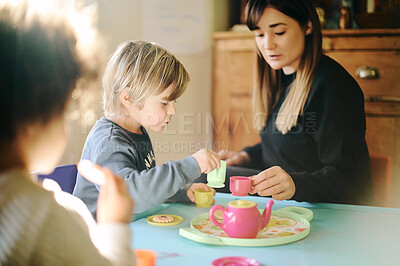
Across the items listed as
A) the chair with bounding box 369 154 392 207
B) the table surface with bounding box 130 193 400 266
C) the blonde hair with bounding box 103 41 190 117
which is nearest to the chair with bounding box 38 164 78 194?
the blonde hair with bounding box 103 41 190 117

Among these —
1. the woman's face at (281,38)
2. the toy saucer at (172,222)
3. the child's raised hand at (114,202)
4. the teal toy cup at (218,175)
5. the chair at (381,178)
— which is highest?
the woman's face at (281,38)

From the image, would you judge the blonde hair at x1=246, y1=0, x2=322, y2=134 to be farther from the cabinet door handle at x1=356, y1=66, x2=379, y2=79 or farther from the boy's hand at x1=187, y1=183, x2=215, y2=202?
the boy's hand at x1=187, y1=183, x2=215, y2=202

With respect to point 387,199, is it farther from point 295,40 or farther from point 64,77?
point 64,77

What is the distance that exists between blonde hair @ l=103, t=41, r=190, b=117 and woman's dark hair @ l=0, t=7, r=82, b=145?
1.79ft

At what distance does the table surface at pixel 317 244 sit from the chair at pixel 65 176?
43cm

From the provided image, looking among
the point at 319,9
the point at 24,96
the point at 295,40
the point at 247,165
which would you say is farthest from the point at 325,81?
the point at 24,96

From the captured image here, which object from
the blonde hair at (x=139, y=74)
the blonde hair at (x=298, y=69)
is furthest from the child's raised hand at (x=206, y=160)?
the blonde hair at (x=298, y=69)

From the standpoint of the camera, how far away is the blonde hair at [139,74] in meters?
Answer: 1.18

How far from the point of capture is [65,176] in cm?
135

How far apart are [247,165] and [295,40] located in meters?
0.54

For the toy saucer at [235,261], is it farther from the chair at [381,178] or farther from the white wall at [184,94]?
the chair at [381,178]

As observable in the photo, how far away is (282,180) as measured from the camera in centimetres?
120

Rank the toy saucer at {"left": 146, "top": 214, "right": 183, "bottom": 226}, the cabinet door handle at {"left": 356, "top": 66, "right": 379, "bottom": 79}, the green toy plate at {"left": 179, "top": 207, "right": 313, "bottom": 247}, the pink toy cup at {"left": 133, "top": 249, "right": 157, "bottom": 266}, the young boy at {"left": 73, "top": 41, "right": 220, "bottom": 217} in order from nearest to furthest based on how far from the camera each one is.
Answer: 1. the pink toy cup at {"left": 133, "top": 249, "right": 157, "bottom": 266}
2. the green toy plate at {"left": 179, "top": 207, "right": 313, "bottom": 247}
3. the toy saucer at {"left": 146, "top": 214, "right": 183, "bottom": 226}
4. the young boy at {"left": 73, "top": 41, "right": 220, "bottom": 217}
5. the cabinet door handle at {"left": 356, "top": 66, "right": 379, "bottom": 79}

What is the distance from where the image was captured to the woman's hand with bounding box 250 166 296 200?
1.12 m
